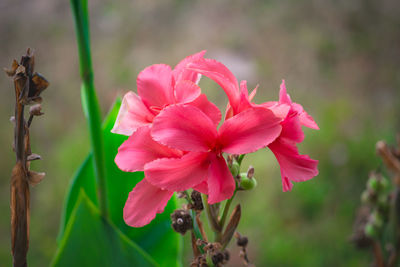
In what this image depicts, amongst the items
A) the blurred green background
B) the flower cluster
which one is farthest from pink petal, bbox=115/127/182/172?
the blurred green background

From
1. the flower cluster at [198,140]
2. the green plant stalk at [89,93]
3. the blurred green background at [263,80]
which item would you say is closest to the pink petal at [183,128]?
the flower cluster at [198,140]

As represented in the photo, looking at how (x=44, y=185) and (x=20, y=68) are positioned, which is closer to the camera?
(x=20, y=68)

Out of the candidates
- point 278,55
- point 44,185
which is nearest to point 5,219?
point 44,185

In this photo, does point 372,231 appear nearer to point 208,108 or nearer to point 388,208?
point 388,208

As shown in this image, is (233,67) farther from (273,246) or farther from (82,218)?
(82,218)

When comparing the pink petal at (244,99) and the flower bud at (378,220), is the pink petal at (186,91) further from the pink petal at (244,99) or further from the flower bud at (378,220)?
the flower bud at (378,220)

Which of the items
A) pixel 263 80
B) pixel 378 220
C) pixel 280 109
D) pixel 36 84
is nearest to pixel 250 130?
pixel 280 109

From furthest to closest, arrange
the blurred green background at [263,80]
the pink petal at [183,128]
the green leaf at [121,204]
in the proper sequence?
the blurred green background at [263,80] < the green leaf at [121,204] < the pink petal at [183,128]
